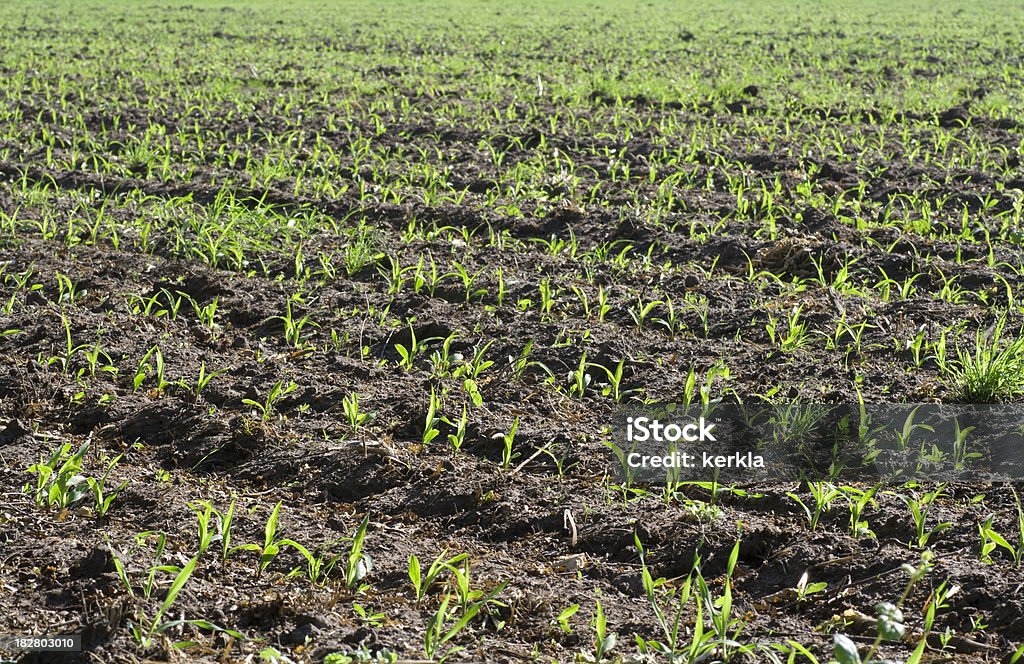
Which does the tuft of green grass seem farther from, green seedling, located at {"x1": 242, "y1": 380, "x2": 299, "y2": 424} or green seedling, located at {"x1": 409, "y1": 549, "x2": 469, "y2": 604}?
green seedling, located at {"x1": 242, "y1": 380, "x2": 299, "y2": 424}

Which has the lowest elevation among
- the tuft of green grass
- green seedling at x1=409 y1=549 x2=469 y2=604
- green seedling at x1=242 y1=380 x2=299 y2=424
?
green seedling at x1=409 y1=549 x2=469 y2=604

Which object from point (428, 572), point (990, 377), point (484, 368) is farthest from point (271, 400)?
point (990, 377)

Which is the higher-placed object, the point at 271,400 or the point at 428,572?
the point at 271,400

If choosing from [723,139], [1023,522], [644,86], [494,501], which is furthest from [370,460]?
[644,86]

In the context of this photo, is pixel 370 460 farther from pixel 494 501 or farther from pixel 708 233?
pixel 708 233

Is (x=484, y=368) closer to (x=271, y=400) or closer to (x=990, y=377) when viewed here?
(x=271, y=400)

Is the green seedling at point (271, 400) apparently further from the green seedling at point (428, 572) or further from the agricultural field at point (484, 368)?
the green seedling at point (428, 572)

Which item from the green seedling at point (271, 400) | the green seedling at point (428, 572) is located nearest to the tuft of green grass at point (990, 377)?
the green seedling at point (428, 572)

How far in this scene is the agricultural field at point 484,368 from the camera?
2479 mm

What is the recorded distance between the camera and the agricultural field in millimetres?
2479

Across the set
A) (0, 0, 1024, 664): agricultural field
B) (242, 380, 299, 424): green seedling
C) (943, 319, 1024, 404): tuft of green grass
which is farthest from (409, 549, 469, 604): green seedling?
(943, 319, 1024, 404): tuft of green grass

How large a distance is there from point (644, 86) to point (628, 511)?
25.4 feet

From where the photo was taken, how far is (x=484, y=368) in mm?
3805

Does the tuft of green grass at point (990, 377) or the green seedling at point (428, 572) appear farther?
the tuft of green grass at point (990, 377)
